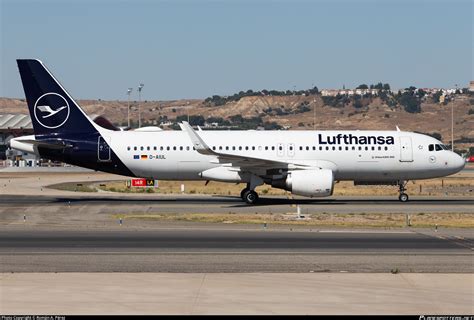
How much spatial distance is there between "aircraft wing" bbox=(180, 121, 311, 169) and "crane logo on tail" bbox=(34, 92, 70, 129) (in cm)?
768

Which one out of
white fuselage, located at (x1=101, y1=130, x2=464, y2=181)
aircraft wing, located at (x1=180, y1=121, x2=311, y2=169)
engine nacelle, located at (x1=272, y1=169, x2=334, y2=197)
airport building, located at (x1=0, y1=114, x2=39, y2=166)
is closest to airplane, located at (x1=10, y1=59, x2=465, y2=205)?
white fuselage, located at (x1=101, y1=130, x2=464, y2=181)

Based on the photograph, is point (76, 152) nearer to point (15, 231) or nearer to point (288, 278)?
point (15, 231)

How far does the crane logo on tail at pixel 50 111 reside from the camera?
4947 cm

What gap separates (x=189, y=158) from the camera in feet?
161

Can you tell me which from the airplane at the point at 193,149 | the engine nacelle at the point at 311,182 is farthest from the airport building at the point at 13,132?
the engine nacelle at the point at 311,182

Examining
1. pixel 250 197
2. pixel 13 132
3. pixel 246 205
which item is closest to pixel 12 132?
pixel 13 132

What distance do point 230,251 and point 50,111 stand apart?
23967mm

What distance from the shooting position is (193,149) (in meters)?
49.1

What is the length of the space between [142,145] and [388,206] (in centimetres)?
1470

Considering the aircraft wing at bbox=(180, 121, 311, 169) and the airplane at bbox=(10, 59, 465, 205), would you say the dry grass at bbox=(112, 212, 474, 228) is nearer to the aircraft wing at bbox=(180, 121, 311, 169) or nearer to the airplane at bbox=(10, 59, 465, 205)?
the aircraft wing at bbox=(180, 121, 311, 169)

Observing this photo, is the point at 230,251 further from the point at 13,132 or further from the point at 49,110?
the point at 13,132

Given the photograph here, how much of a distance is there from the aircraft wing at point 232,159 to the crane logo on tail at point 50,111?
768 centimetres

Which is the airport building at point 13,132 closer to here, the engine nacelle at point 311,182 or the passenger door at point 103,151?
the passenger door at point 103,151

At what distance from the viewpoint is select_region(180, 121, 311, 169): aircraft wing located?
46.5 m
